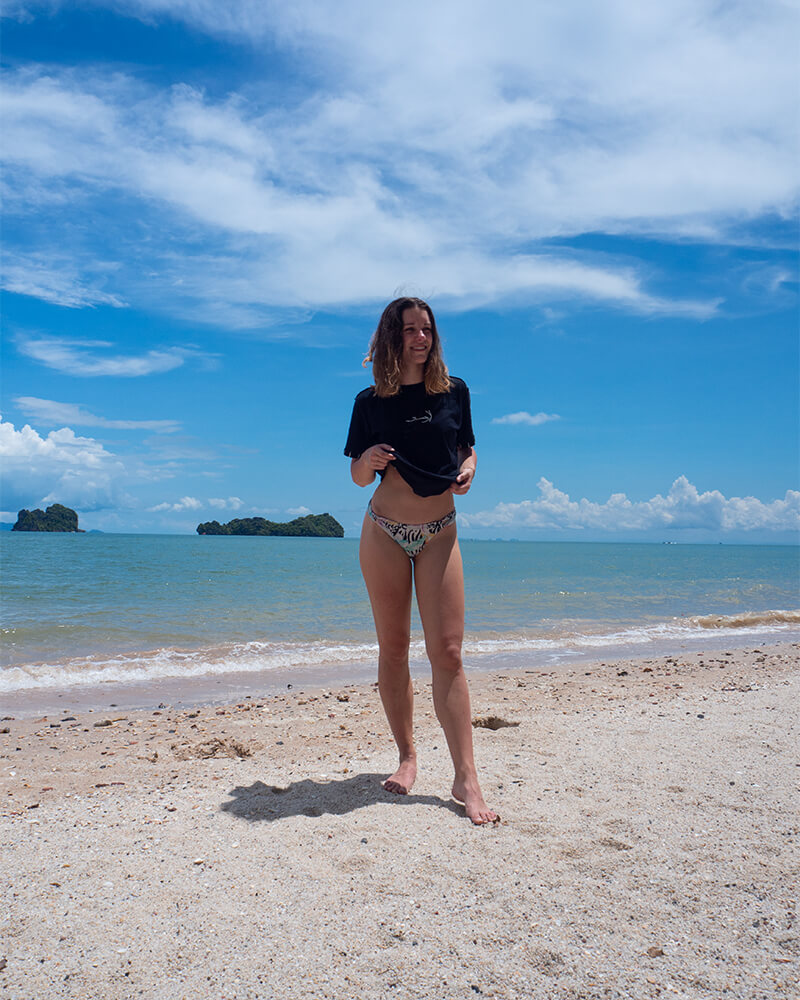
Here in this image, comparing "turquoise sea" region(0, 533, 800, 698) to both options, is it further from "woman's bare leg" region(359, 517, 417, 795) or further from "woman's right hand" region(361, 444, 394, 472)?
"woman's right hand" region(361, 444, 394, 472)

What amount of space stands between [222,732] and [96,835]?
2686mm

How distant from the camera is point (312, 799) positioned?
375 cm

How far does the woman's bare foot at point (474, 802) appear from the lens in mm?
3305

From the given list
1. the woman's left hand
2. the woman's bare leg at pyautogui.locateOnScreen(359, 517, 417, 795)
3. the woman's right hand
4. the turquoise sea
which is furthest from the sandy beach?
the turquoise sea

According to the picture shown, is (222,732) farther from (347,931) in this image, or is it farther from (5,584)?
(5,584)

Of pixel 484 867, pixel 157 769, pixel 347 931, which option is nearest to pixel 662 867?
pixel 484 867

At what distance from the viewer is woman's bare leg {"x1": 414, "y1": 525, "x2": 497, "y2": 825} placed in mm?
3596

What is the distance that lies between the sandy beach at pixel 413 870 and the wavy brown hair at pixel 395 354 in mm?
2193

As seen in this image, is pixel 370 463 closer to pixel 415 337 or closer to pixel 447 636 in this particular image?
pixel 415 337

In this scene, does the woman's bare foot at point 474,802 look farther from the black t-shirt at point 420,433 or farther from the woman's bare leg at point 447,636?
the black t-shirt at point 420,433

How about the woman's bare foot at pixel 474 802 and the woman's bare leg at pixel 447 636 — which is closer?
the woman's bare foot at pixel 474 802

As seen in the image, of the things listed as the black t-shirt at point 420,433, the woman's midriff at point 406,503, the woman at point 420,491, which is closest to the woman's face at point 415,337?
the woman at point 420,491

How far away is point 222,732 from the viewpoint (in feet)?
19.4

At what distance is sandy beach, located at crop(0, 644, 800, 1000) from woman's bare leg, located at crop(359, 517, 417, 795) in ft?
0.54
